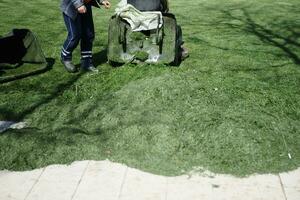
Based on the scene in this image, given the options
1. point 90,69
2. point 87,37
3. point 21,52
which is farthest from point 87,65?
point 21,52

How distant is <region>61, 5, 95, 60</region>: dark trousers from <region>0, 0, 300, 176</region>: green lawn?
1.30ft

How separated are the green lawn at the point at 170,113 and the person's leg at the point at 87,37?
287 millimetres

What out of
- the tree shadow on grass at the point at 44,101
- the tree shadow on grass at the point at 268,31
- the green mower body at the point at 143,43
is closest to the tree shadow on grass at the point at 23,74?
the tree shadow on grass at the point at 44,101

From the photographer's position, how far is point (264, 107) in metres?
5.34

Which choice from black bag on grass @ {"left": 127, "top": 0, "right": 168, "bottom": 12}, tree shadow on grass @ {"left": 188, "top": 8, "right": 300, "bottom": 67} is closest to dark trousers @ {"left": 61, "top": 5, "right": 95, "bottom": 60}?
black bag on grass @ {"left": 127, "top": 0, "right": 168, "bottom": 12}

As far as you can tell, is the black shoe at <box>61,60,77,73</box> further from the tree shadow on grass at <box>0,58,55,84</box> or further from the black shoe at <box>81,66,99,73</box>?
the tree shadow on grass at <box>0,58,55,84</box>

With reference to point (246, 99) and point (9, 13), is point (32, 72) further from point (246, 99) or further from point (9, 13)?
point (9, 13)

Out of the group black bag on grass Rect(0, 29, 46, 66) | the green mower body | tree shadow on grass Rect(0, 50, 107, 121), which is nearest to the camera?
tree shadow on grass Rect(0, 50, 107, 121)

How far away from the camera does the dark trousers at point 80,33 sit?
6.38m

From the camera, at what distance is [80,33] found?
21.5ft

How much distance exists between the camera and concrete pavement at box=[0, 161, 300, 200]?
3.82m

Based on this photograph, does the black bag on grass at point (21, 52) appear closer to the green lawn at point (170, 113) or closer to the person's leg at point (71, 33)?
the green lawn at point (170, 113)

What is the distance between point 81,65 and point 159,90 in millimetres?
1932

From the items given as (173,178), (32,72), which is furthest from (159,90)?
(32,72)
